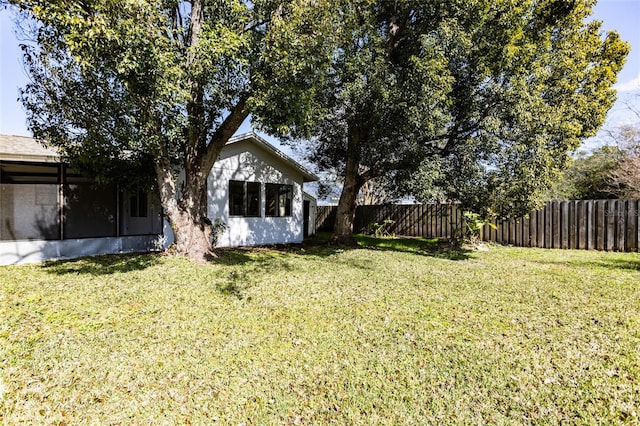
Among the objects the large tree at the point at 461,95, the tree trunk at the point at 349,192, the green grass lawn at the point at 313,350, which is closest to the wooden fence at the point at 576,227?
the large tree at the point at 461,95

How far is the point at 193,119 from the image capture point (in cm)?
780

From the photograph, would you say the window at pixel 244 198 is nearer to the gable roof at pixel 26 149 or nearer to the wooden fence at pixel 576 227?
the gable roof at pixel 26 149

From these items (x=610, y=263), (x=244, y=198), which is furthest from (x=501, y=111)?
(x=244, y=198)

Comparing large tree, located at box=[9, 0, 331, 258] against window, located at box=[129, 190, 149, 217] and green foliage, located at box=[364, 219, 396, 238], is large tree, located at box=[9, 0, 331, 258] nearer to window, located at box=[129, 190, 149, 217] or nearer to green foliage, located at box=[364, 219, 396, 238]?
window, located at box=[129, 190, 149, 217]

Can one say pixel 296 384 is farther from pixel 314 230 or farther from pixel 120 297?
pixel 314 230

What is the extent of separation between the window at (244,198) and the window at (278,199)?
53cm

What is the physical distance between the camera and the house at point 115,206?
9.23m

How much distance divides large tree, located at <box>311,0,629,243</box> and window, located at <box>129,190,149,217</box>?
7.17 metres

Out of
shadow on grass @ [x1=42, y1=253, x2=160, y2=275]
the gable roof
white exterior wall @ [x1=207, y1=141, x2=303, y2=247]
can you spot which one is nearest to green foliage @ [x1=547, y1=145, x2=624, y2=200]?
white exterior wall @ [x1=207, y1=141, x2=303, y2=247]

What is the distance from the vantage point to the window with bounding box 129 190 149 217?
37.3 ft

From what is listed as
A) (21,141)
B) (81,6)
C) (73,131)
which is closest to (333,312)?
(81,6)

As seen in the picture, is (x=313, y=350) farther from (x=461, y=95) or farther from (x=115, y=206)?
(x=115, y=206)

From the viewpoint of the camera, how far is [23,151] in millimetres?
8703

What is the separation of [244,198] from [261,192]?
785 mm
